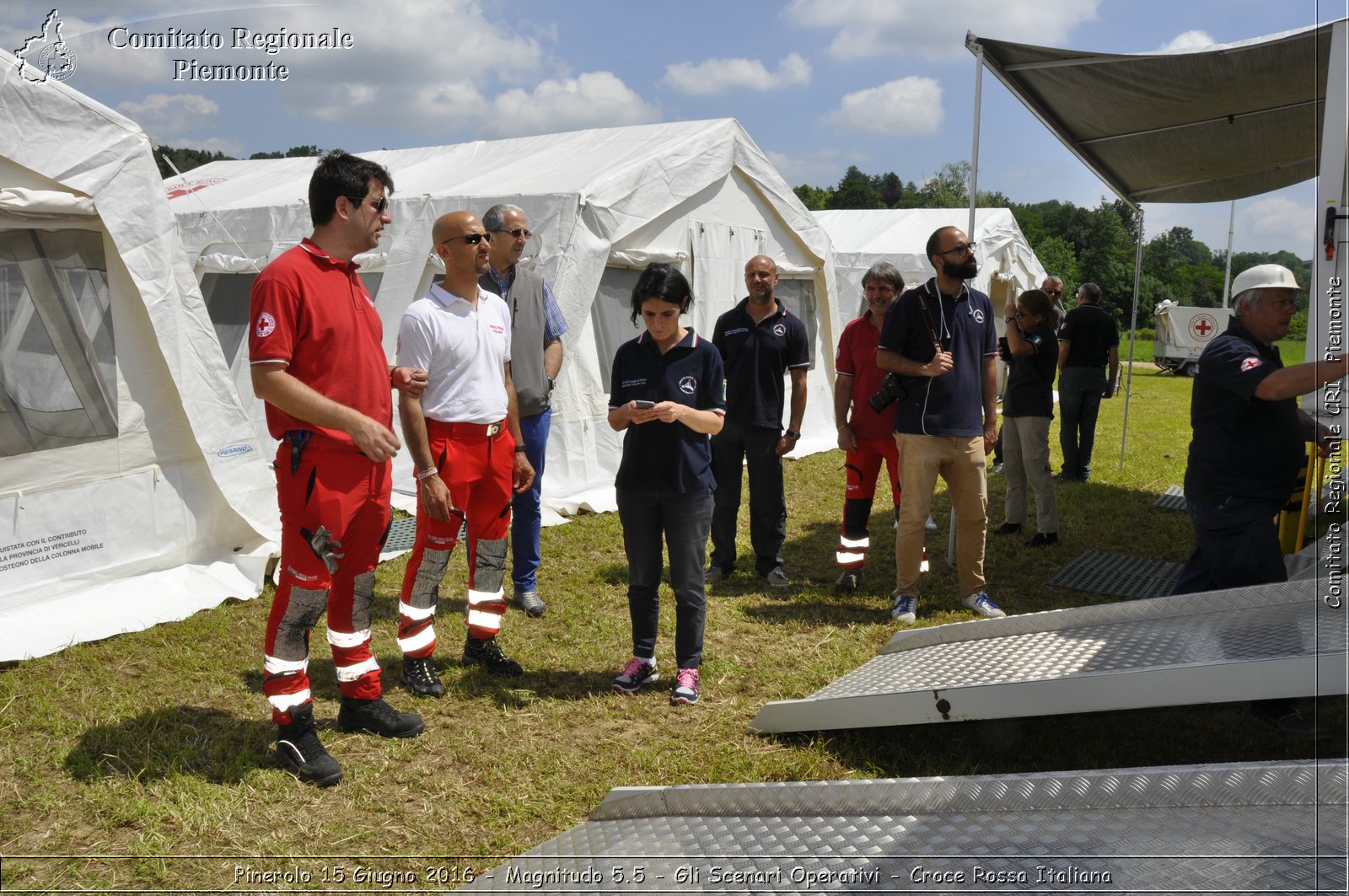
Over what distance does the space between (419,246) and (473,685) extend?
528 cm

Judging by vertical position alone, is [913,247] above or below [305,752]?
above

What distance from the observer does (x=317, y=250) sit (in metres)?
3.38

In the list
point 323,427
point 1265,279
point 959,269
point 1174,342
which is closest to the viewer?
point 323,427

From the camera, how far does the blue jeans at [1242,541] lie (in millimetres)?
3977

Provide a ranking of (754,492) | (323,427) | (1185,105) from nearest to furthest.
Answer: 1. (323,427)
2. (754,492)
3. (1185,105)

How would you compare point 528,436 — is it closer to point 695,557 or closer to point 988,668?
point 695,557

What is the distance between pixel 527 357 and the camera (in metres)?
5.38

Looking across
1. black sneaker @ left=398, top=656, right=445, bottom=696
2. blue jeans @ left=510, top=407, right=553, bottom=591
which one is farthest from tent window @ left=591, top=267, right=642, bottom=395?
black sneaker @ left=398, top=656, right=445, bottom=696

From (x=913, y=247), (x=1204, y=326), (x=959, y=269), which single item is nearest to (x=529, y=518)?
(x=959, y=269)

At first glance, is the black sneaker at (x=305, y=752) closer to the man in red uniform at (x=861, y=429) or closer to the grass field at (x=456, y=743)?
the grass field at (x=456, y=743)

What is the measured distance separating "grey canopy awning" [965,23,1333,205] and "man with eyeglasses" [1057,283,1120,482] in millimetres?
1319

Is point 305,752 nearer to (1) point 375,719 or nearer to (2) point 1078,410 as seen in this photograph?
(1) point 375,719

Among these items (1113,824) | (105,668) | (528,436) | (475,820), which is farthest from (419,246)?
(1113,824)

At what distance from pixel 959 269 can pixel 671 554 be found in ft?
7.48
